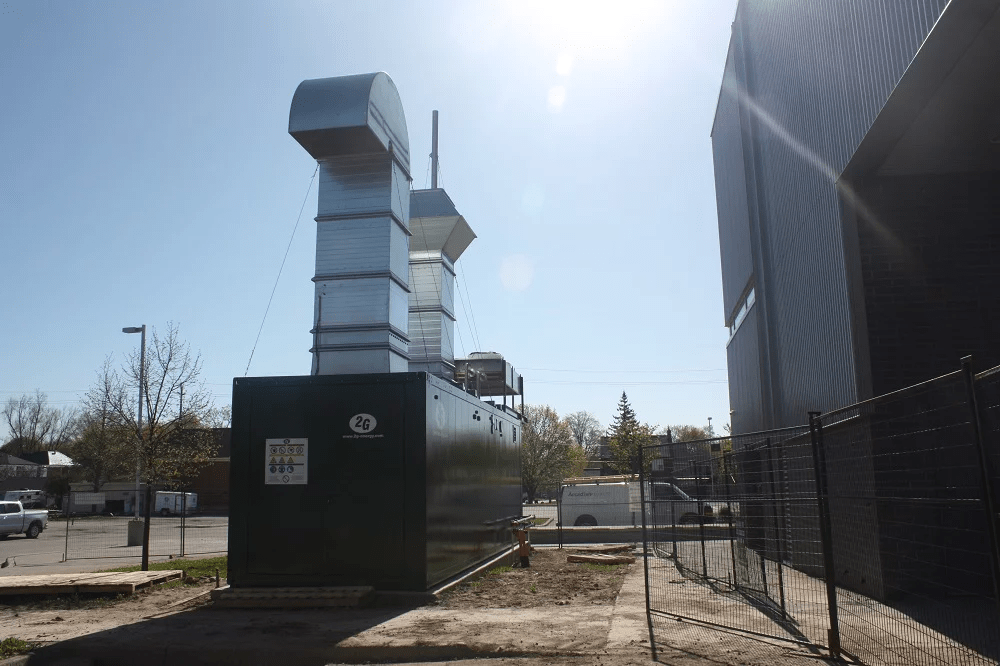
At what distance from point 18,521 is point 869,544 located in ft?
113

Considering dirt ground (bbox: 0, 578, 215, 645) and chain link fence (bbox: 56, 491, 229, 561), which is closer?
dirt ground (bbox: 0, 578, 215, 645)

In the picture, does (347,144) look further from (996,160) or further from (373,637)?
(996,160)

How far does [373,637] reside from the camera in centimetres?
832

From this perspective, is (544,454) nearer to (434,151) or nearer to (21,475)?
(434,151)

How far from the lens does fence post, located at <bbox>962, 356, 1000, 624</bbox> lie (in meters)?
4.48

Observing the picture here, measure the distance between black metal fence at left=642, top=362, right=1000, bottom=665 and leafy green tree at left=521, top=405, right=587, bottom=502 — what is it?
→ 38.6m

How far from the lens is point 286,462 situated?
11.4m

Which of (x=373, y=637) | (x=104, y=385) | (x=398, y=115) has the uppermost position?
(x=398, y=115)

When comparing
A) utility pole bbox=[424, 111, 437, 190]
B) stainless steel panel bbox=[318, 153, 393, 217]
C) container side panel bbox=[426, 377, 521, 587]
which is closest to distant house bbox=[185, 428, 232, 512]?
utility pole bbox=[424, 111, 437, 190]

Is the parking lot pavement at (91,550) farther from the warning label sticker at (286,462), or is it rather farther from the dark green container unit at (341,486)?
the warning label sticker at (286,462)

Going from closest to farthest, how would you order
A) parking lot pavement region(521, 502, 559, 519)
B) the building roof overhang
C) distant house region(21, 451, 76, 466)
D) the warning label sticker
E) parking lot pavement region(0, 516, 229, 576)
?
1. the building roof overhang
2. the warning label sticker
3. parking lot pavement region(0, 516, 229, 576)
4. parking lot pavement region(521, 502, 559, 519)
5. distant house region(21, 451, 76, 466)

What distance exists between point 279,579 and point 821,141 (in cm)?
990

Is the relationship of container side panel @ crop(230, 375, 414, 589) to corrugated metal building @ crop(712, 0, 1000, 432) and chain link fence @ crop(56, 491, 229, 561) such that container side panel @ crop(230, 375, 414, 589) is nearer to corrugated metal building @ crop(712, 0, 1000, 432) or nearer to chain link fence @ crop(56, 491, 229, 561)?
corrugated metal building @ crop(712, 0, 1000, 432)

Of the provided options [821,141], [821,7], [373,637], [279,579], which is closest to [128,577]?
[279,579]
